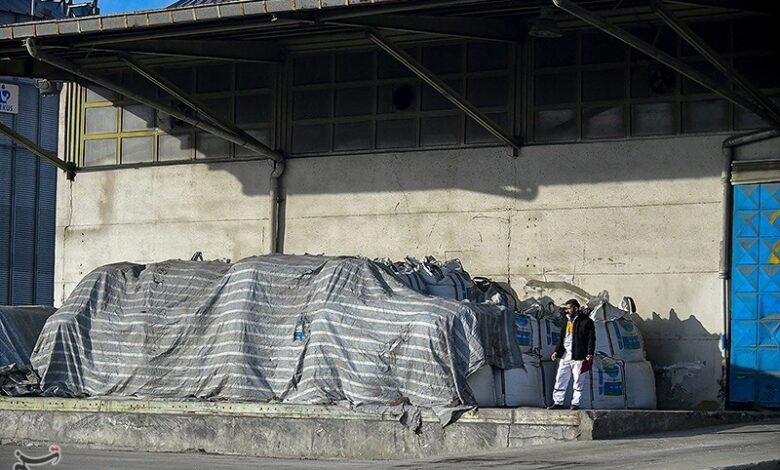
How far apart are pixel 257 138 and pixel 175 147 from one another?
5.54 feet

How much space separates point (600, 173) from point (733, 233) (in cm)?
212

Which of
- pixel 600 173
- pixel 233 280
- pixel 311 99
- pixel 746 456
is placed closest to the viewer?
pixel 746 456

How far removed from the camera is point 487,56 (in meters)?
21.1

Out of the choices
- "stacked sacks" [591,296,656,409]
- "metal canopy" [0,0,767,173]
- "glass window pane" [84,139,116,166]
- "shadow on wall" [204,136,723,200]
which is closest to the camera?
"stacked sacks" [591,296,656,409]

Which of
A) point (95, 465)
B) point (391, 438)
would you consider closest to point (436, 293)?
point (391, 438)

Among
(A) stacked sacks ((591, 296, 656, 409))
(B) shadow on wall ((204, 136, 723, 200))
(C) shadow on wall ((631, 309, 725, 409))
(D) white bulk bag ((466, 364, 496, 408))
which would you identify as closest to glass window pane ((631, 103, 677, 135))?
(B) shadow on wall ((204, 136, 723, 200))

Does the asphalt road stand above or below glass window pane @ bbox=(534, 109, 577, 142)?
below

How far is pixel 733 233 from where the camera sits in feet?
62.8

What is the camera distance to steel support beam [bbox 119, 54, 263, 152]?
2141 cm

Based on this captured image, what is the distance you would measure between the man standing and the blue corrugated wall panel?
Answer: 87.2ft

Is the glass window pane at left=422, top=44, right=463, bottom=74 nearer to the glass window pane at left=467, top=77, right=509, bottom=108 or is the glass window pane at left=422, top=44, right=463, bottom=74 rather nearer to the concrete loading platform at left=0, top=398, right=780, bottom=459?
the glass window pane at left=467, top=77, right=509, bottom=108

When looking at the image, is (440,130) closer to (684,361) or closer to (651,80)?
(651,80)

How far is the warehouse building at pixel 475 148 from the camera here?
19.0m

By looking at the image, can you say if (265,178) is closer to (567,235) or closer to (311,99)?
(311,99)
